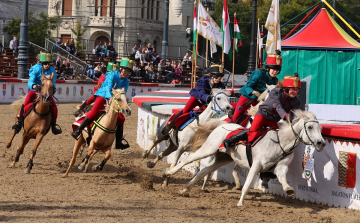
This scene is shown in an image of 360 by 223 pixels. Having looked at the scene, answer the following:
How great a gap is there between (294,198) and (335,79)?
12570 millimetres

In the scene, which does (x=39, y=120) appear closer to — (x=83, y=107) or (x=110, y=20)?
(x=83, y=107)

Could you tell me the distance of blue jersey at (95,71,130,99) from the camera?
34.8 ft

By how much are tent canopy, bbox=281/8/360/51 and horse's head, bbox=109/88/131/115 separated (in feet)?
37.8

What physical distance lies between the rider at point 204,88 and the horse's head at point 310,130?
7.46 ft

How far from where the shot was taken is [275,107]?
8055 millimetres

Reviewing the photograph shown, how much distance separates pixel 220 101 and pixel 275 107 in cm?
147

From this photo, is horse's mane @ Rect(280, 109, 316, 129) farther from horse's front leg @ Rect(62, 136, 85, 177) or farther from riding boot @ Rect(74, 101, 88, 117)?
riding boot @ Rect(74, 101, 88, 117)

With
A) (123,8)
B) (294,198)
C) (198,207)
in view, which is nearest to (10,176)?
(198,207)

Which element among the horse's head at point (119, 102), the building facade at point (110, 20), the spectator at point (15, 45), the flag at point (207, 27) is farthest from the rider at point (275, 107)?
the building facade at point (110, 20)

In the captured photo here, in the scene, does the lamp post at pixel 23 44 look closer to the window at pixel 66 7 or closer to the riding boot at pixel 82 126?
the riding boot at pixel 82 126

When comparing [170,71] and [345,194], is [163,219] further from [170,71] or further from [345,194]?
[170,71]

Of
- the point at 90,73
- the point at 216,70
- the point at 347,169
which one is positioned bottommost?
the point at 347,169

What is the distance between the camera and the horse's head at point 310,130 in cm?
739

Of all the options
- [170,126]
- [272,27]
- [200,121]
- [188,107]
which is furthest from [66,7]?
[200,121]
